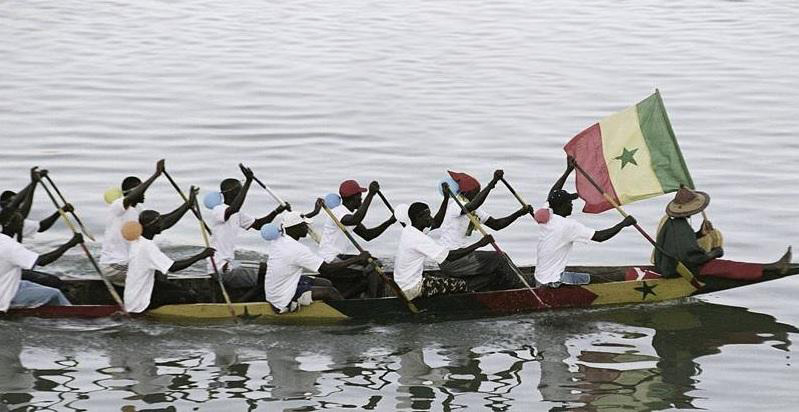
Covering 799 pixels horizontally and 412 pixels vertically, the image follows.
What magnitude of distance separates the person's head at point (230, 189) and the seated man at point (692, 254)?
5573mm

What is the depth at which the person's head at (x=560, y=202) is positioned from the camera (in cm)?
1811

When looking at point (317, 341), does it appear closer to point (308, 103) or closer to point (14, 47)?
point (308, 103)

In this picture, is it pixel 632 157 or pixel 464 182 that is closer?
pixel 464 182

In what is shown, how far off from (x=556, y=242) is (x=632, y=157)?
1733 millimetres

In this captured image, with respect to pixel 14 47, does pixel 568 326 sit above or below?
below

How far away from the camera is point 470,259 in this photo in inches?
741

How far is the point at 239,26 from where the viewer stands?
4409cm

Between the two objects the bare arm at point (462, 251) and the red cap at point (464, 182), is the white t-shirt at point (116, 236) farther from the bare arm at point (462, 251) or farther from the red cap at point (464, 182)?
the red cap at point (464, 182)

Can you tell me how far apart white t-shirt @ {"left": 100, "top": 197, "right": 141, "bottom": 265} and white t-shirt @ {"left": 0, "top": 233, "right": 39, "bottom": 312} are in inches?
45.5

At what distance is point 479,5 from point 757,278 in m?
31.5

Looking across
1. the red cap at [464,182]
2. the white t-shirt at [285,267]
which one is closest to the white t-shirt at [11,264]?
the white t-shirt at [285,267]

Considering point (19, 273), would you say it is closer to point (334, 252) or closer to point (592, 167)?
point (334, 252)

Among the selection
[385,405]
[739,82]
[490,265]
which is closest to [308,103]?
[739,82]

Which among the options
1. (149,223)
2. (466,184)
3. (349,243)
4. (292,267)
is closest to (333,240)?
(349,243)
